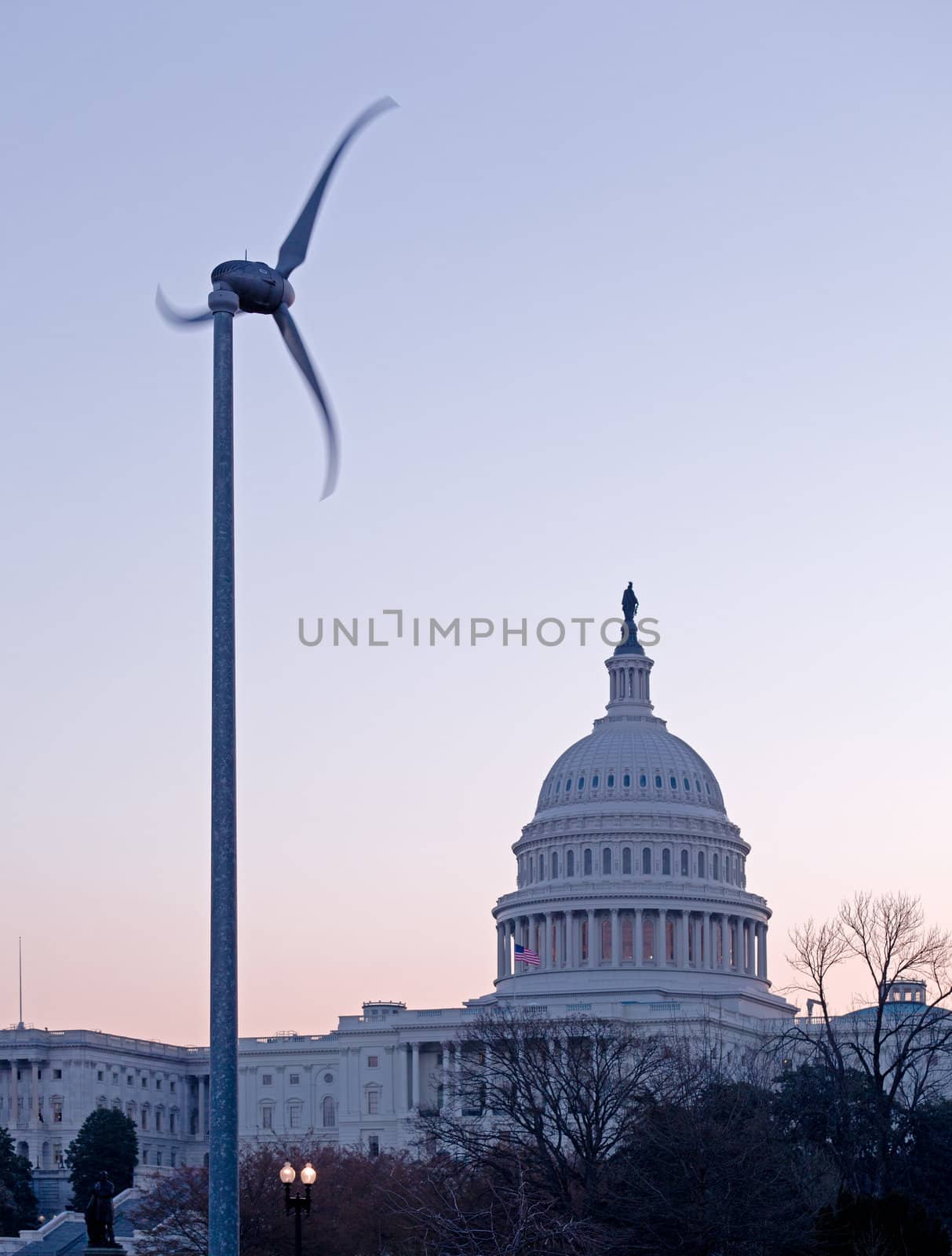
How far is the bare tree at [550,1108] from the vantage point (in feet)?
274

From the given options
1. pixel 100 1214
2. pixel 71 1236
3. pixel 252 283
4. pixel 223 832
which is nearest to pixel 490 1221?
pixel 100 1214

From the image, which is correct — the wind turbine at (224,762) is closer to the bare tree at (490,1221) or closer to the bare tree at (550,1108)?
the bare tree at (490,1221)

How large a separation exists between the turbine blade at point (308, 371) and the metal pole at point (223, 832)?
7.32ft

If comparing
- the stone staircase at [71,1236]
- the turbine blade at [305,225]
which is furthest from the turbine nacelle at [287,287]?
the stone staircase at [71,1236]

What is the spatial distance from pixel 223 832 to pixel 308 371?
8.25m

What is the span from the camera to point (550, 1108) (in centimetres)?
10356

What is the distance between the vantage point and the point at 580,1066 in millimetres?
102750

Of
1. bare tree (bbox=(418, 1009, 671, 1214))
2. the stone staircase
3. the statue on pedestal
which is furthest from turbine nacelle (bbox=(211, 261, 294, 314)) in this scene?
the stone staircase

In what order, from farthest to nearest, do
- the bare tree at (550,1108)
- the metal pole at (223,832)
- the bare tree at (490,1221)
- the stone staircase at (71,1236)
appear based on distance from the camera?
the stone staircase at (71,1236) → the bare tree at (550,1108) → the bare tree at (490,1221) → the metal pole at (223,832)

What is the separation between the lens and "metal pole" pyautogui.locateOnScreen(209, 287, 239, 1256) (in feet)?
110

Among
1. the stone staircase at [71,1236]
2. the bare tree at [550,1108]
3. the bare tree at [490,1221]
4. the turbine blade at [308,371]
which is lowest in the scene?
the stone staircase at [71,1236]

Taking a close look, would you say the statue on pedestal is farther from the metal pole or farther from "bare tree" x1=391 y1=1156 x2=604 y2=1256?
the metal pole

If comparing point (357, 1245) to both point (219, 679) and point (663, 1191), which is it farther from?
point (219, 679)

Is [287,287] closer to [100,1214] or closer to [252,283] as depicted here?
[252,283]
